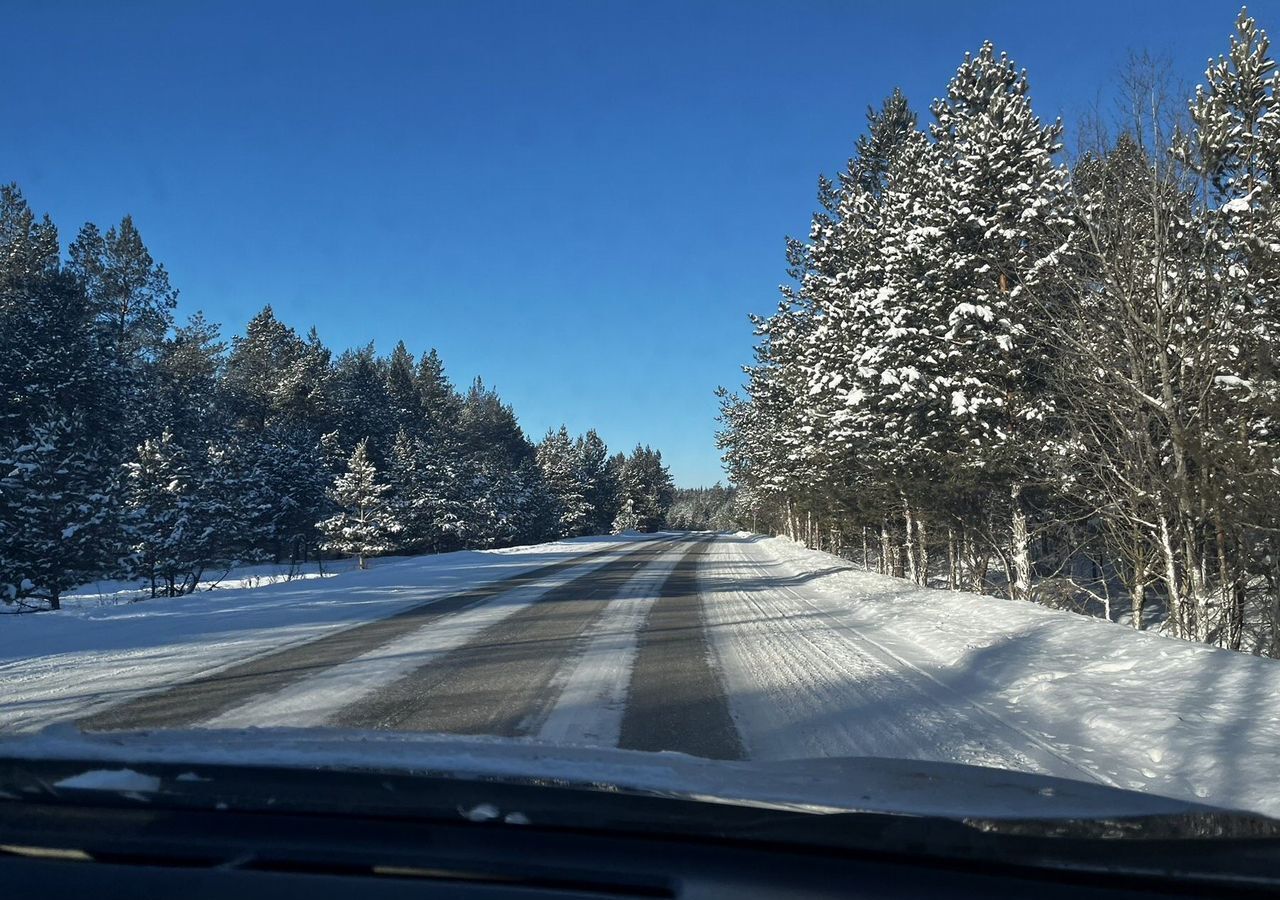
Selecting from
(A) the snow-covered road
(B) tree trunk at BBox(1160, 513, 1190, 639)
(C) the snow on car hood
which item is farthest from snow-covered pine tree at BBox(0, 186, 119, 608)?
(B) tree trunk at BBox(1160, 513, 1190, 639)

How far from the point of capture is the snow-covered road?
5.61m

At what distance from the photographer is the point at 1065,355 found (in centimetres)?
1202

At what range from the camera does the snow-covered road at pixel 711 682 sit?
5605 millimetres

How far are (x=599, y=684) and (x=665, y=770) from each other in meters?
4.64

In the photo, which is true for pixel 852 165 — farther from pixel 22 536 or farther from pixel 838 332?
pixel 22 536

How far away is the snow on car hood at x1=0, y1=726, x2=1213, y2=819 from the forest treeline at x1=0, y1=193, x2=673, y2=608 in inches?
898

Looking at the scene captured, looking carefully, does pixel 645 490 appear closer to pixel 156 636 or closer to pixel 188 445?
pixel 188 445

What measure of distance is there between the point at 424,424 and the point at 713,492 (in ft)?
416

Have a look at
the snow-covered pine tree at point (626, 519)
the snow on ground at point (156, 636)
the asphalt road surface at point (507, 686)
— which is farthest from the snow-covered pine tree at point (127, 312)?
the snow-covered pine tree at point (626, 519)

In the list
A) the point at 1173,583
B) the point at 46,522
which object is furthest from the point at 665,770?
the point at 46,522

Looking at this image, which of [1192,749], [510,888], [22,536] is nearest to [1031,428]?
[1192,749]

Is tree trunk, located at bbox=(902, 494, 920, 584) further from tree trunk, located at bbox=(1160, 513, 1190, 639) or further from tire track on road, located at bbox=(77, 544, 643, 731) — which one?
tire track on road, located at bbox=(77, 544, 643, 731)

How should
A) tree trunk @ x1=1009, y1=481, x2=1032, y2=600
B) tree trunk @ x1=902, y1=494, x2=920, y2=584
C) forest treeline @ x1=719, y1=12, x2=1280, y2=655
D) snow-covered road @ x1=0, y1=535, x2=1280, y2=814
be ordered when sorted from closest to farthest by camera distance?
1. snow-covered road @ x1=0, y1=535, x2=1280, y2=814
2. forest treeline @ x1=719, y1=12, x2=1280, y2=655
3. tree trunk @ x1=1009, y1=481, x2=1032, y2=600
4. tree trunk @ x1=902, y1=494, x2=920, y2=584

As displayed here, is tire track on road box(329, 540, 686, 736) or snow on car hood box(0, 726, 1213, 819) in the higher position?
snow on car hood box(0, 726, 1213, 819)
